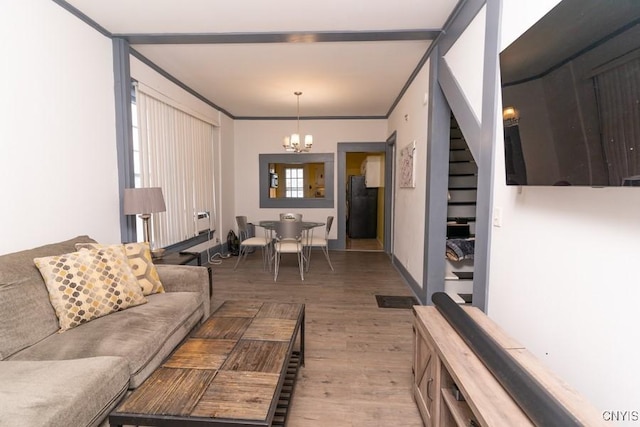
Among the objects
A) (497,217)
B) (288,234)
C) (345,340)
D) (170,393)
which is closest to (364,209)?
(288,234)

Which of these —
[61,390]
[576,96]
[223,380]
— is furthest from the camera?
[223,380]

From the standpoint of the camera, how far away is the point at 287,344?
1.66 metres

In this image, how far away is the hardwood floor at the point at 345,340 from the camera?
1797 mm

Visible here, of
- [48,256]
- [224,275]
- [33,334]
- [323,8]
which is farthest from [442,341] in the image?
[224,275]

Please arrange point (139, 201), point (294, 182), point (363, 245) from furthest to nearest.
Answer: point (363, 245) < point (294, 182) < point (139, 201)

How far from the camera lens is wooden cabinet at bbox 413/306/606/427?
97 centimetres

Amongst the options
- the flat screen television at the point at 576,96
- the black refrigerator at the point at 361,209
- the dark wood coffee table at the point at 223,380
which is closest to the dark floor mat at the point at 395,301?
the dark wood coffee table at the point at 223,380

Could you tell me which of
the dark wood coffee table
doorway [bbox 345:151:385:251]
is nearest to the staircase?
the dark wood coffee table

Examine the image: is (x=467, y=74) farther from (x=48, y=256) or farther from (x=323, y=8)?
(x=48, y=256)

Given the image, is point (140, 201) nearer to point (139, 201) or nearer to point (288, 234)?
point (139, 201)

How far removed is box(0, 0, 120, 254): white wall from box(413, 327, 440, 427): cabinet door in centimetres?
266

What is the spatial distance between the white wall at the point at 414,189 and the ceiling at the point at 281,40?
292 millimetres

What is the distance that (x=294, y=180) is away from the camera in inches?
261

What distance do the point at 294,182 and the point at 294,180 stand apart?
4 cm
